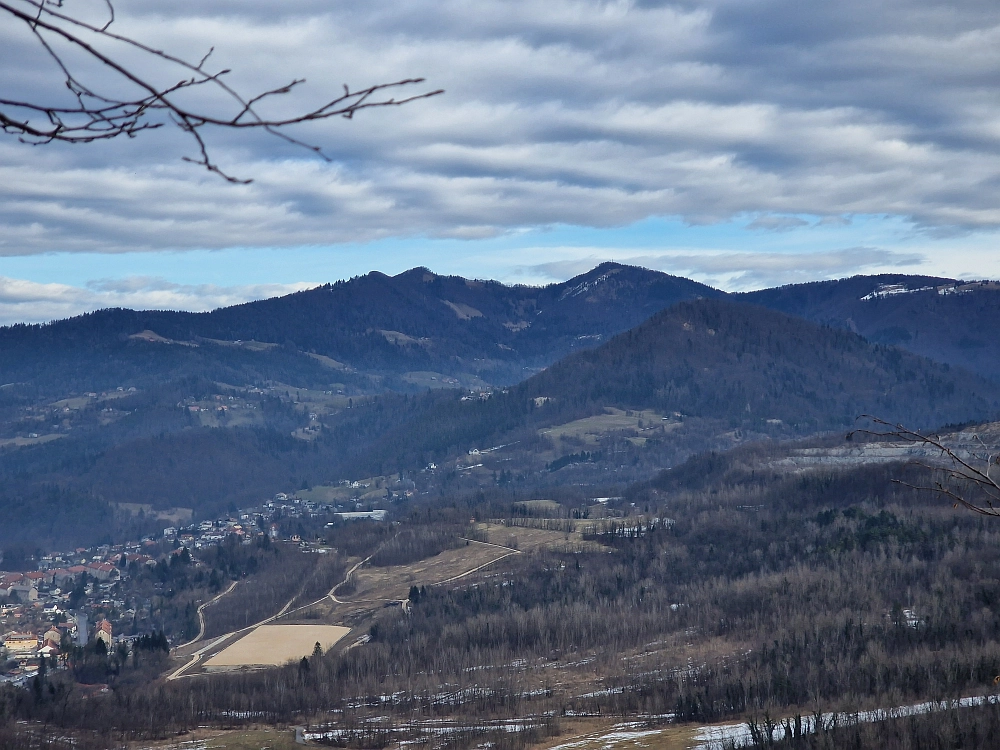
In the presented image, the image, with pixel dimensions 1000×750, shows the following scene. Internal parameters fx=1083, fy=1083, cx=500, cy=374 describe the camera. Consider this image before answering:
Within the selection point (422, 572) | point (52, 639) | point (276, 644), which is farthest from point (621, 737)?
point (52, 639)

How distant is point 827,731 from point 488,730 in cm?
3148

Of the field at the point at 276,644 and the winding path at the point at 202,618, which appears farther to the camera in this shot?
the winding path at the point at 202,618

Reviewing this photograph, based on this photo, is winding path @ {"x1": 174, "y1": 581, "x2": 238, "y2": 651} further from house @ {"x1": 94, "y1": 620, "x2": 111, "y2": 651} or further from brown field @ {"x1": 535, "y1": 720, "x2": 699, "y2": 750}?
brown field @ {"x1": 535, "y1": 720, "x2": 699, "y2": 750}

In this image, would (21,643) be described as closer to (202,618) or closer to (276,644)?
(202,618)

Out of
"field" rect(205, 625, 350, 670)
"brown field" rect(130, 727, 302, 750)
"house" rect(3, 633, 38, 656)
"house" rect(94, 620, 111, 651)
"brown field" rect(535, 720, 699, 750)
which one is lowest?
"brown field" rect(535, 720, 699, 750)

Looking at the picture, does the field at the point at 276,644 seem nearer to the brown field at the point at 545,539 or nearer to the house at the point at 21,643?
the house at the point at 21,643

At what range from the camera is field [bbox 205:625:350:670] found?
440ft

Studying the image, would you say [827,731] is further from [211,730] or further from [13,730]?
[13,730]

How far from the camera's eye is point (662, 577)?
159m

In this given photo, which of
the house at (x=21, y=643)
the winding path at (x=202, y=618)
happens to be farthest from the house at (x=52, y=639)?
the winding path at (x=202, y=618)

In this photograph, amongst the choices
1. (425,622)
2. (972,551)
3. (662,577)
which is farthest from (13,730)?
(972,551)

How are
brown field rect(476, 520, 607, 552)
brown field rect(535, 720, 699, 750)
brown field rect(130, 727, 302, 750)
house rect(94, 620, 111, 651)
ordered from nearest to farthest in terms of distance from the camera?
brown field rect(535, 720, 699, 750), brown field rect(130, 727, 302, 750), house rect(94, 620, 111, 651), brown field rect(476, 520, 607, 552)

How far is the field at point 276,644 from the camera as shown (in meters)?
134

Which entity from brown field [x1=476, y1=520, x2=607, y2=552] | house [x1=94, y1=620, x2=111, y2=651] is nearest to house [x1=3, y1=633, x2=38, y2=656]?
house [x1=94, y1=620, x2=111, y2=651]
